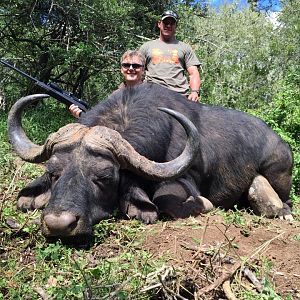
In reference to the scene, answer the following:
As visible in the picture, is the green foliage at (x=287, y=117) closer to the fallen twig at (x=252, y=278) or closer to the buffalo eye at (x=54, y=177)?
the buffalo eye at (x=54, y=177)

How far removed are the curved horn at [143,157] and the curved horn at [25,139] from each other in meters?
0.26

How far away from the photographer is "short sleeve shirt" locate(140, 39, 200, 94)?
23.6 feet

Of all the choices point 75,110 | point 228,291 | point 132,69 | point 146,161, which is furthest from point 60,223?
point 132,69

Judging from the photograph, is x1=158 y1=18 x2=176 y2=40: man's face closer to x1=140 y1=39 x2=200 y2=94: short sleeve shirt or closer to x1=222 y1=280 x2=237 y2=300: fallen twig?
x1=140 y1=39 x2=200 y2=94: short sleeve shirt

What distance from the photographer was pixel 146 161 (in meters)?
4.57

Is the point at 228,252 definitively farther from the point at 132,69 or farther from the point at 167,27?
the point at 167,27

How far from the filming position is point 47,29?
12.0m

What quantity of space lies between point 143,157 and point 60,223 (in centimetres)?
119

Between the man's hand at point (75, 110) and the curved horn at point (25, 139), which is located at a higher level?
the curved horn at point (25, 139)

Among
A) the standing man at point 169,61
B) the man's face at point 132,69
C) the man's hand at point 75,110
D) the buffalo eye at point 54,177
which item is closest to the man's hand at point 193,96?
the standing man at point 169,61

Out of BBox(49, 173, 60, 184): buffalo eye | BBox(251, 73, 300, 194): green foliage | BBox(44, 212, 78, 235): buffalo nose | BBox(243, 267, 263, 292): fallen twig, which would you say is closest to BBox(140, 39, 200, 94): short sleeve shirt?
BBox(251, 73, 300, 194): green foliage

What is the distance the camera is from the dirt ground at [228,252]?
323cm

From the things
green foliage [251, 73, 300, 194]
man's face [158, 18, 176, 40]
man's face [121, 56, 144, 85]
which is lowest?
green foliage [251, 73, 300, 194]

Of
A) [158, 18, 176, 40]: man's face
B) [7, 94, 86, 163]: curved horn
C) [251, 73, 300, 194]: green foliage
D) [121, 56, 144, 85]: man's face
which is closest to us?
[7, 94, 86, 163]: curved horn
